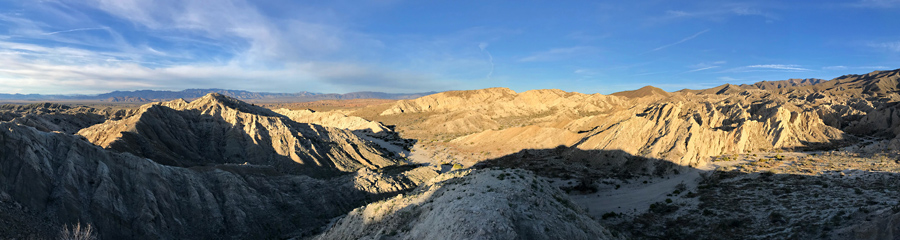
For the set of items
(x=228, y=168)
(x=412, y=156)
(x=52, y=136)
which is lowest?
(x=412, y=156)

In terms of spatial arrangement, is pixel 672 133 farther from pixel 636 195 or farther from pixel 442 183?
pixel 442 183

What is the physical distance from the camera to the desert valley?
57.7 ft

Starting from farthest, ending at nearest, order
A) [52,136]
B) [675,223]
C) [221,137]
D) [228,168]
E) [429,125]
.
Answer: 1. [429,125]
2. [221,137]
3. [228,168]
4. [675,223]
5. [52,136]

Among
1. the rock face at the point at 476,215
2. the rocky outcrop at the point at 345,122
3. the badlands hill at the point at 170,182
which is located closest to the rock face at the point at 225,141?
A: the badlands hill at the point at 170,182

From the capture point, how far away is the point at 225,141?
1690 inches

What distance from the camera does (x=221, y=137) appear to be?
43.7 m

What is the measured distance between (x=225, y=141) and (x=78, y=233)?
1122 inches

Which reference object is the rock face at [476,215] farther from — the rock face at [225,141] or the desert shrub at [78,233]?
the rock face at [225,141]

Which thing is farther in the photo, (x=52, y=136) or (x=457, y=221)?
(x=52, y=136)

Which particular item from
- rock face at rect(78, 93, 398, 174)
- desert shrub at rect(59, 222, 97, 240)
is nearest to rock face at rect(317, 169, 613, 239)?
desert shrub at rect(59, 222, 97, 240)

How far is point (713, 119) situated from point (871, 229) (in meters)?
55.2

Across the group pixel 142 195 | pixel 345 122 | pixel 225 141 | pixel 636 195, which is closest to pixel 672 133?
pixel 636 195

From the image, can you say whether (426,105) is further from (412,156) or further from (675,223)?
(675,223)

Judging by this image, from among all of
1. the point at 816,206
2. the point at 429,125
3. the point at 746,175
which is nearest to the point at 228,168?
the point at 816,206
